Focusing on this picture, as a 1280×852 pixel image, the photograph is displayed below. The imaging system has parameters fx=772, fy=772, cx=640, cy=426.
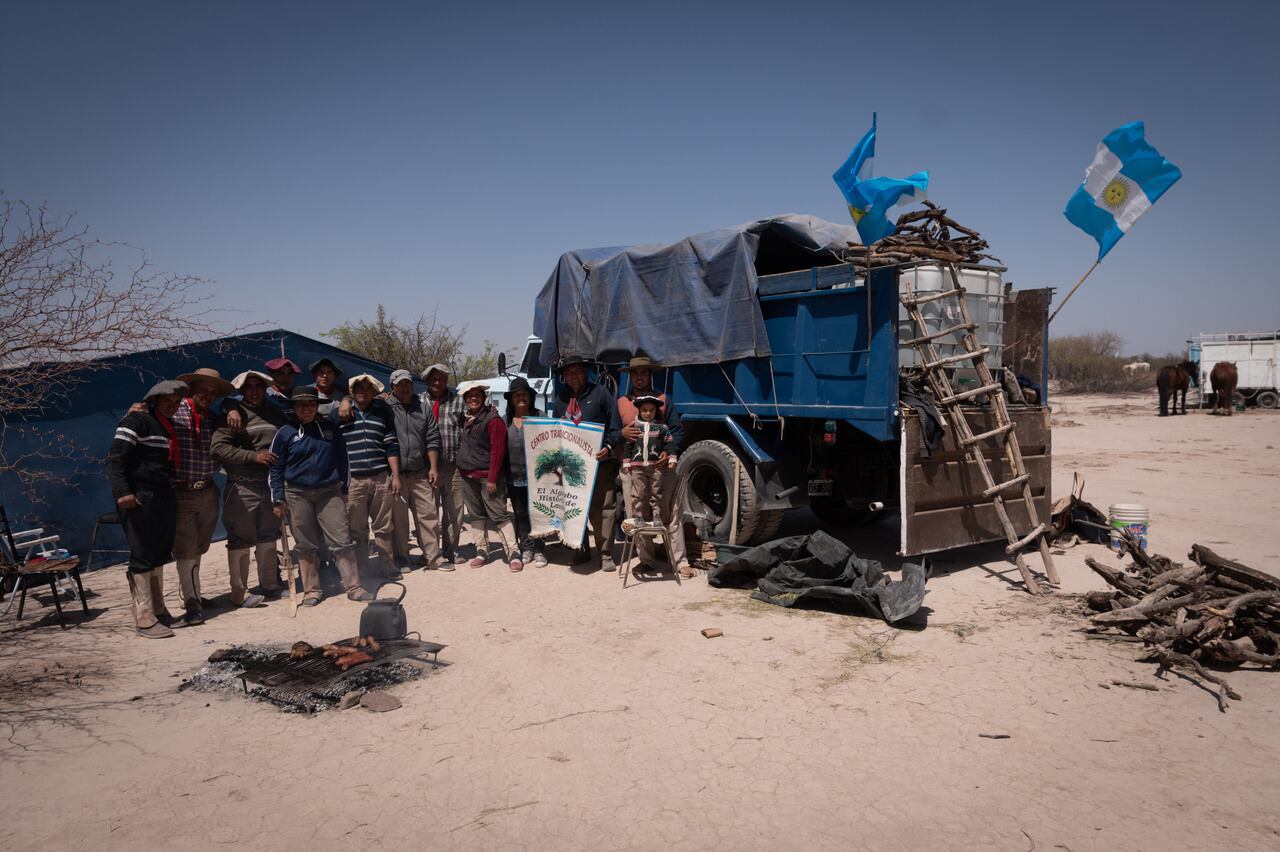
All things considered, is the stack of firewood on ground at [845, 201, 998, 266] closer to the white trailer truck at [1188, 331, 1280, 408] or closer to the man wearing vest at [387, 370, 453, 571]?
the man wearing vest at [387, 370, 453, 571]

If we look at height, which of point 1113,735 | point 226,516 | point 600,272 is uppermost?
point 600,272

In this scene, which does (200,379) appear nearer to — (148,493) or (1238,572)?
(148,493)

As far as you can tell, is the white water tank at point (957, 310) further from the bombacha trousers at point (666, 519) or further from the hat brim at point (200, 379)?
the hat brim at point (200, 379)

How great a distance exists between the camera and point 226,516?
21.9ft

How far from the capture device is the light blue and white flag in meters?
6.82

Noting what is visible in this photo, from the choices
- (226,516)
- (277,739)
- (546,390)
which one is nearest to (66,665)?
(226,516)

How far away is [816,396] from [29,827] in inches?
234

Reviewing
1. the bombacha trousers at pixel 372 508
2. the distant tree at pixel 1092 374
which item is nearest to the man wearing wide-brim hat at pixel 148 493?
the bombacha trousers at pixel 372 508

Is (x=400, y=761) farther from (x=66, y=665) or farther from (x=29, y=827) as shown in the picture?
(x=66, y=665)

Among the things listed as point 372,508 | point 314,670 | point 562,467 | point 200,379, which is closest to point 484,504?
point 562,467

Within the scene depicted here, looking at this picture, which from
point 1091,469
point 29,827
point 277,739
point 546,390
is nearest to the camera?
point 29,827

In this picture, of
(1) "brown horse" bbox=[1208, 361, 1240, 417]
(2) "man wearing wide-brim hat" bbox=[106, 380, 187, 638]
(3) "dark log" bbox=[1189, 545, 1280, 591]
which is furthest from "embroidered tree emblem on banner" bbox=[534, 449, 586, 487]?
(1) "brown horse" bbox=[1208, 361, 1240, 417]

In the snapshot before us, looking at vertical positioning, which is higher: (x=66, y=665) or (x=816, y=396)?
(x=816, y=396)

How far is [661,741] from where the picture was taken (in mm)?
3906
